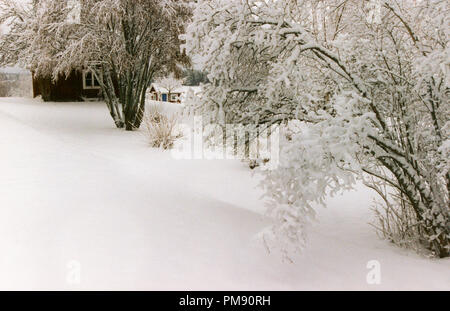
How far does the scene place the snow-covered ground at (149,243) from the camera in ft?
10.6

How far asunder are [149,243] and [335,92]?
7.78 ft

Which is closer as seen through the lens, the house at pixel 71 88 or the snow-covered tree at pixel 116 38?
the snow-covered tree at pixel 116 38

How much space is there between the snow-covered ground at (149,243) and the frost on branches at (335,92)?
1.26 feet

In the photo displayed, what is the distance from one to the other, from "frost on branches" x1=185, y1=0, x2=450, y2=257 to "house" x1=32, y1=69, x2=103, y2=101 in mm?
18727

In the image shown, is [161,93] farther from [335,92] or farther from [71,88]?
[335,92]

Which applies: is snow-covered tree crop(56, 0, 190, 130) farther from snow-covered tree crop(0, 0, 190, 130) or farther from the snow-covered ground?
the snow-covered ground

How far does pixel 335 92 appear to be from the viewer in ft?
13.8

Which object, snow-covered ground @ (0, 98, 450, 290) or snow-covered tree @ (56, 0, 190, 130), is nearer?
snow-covered ground @ (0, 98, 450, 290)

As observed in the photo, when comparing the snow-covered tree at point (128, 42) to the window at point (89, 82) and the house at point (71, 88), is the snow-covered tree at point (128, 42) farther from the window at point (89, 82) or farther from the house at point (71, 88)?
the window at point (89, 82)

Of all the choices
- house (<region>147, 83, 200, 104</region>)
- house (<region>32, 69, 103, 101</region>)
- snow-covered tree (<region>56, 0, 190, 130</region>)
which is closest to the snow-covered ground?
house (<region>147, 83, 200, 104</region>)

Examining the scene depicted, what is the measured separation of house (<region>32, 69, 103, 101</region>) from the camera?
21500 mm

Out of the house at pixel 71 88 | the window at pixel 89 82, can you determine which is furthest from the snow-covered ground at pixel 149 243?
the window at pixel 89 82
